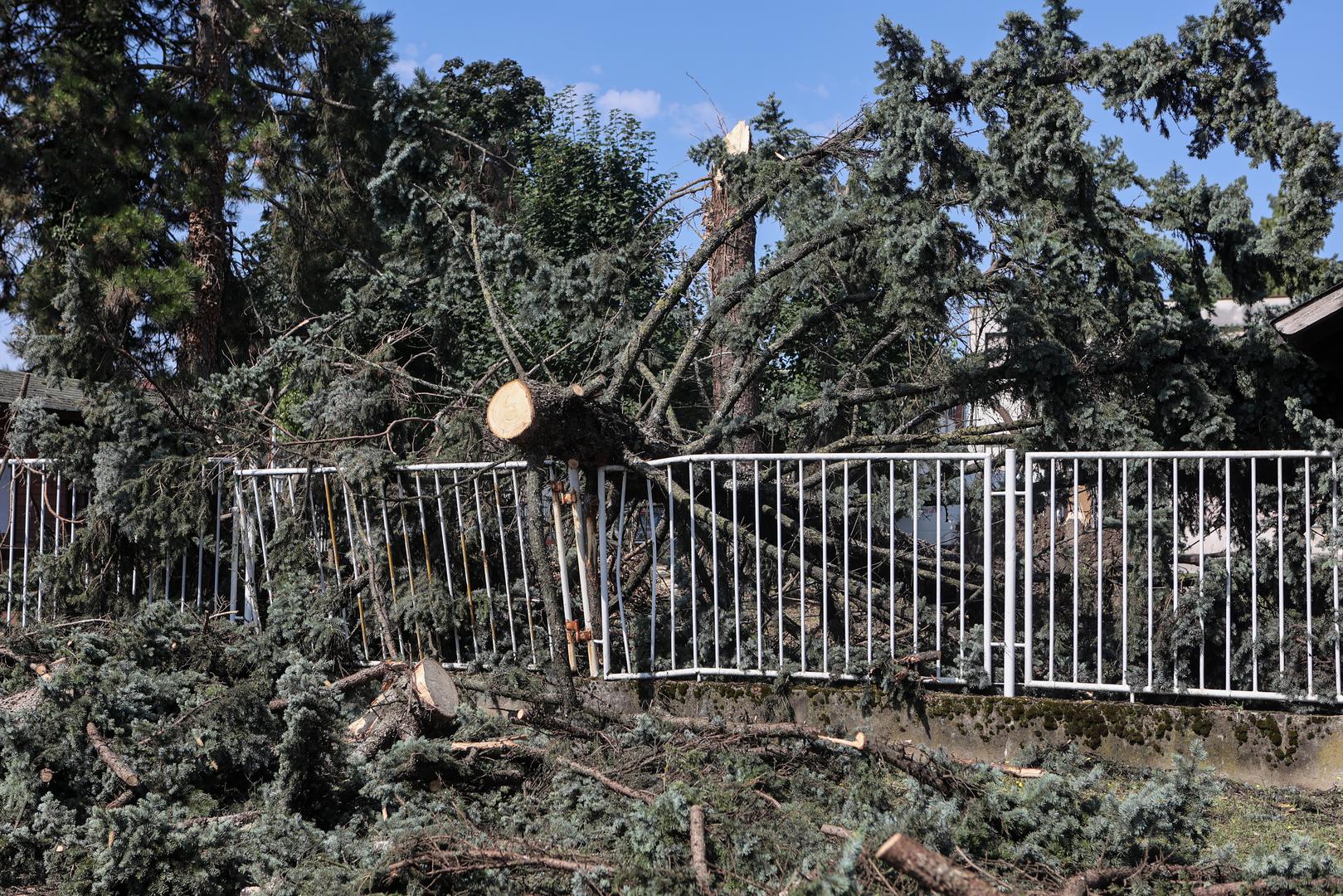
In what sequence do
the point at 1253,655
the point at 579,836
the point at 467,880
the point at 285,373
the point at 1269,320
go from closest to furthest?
the point at 467,880 < the point at 579,836 < the point at 1253,655 < the point at 1269,320 < the point at 285,373

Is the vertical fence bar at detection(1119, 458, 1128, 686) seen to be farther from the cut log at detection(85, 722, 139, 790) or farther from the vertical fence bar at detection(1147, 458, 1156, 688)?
the cut log at detection(85, 722, 139, 790)

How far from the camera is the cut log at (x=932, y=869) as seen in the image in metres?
3.07

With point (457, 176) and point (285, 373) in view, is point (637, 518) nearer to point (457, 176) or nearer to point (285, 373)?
point (457, 176)

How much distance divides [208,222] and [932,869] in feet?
34.4

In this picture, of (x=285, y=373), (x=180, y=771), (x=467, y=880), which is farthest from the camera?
(x=285, y=373)

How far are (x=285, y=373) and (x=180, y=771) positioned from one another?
5019 millimetres

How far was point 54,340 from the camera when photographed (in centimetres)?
820

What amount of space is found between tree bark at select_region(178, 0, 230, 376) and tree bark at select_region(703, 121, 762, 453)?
4.96 m

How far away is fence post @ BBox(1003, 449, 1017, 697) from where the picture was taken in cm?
578

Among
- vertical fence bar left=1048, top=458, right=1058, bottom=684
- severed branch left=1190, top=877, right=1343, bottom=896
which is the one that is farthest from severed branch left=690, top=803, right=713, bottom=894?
vertical fence bar left=1048, top=458, right=1058, bottom=684

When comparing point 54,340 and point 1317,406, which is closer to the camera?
point 1317,406

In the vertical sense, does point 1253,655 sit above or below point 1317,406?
below

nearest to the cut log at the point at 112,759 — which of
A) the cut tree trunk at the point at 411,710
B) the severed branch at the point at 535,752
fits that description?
the cut tree trunk at the point at 411,710

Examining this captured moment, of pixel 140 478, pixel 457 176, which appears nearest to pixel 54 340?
pixel 140 478
